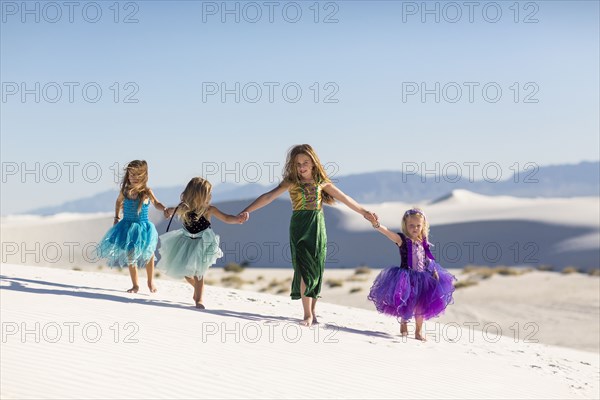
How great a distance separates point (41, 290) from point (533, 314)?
12.3m

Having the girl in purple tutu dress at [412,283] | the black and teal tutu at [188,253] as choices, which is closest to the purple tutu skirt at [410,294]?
the girl in purple tutu dress at [412,283]

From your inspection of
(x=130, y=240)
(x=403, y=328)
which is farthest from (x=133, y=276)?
(x=403, y=328)

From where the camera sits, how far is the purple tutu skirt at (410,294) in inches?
331

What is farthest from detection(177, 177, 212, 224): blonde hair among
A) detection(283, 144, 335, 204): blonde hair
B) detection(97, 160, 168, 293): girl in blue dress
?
detection(97, 160, 168, 293): girl in blue dress

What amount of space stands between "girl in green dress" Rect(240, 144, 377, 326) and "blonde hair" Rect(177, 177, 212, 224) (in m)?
0.54

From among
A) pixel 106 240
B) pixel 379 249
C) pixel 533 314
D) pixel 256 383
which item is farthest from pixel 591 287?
pixel 256 383

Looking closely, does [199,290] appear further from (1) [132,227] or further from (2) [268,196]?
(2) [268,196]

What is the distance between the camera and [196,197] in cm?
850

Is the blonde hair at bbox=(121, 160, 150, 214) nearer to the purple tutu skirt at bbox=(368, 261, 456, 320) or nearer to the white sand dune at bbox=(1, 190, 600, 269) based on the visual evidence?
the purple tutu skirt at bbox=(368, 261, 456, 320)

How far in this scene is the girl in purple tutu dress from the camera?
8430 mm

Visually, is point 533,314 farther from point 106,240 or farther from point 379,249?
point 379,249

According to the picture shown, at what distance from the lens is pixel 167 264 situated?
8.82 metres

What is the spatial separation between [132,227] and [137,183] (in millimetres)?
555

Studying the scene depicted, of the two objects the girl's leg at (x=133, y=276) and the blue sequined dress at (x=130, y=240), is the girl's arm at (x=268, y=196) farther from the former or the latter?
the girl's leg at (x=133, y=276)
